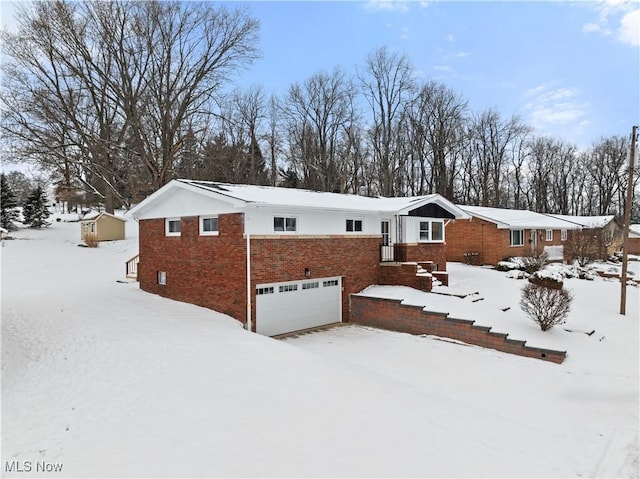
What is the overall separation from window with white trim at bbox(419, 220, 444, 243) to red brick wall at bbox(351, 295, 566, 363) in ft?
16.4

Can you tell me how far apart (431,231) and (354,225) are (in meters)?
4.68

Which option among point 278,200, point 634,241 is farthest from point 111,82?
Answer: point 634,241

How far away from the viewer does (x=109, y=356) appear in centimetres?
827

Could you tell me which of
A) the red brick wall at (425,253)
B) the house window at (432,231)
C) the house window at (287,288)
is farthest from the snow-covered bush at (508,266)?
the house window at (287,288)

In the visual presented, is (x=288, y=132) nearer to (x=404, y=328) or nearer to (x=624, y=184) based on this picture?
(x=404, y=328)

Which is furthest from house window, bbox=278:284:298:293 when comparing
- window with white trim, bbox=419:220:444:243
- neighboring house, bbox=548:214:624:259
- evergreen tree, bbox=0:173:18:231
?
evergreen tree, bbox=0:173:18:231

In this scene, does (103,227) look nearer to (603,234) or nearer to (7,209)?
(7,209)

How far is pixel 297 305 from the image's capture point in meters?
13.6

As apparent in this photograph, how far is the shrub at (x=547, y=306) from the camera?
1221 cm

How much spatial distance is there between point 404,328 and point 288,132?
2961cm

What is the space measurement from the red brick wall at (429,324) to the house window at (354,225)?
103 inches

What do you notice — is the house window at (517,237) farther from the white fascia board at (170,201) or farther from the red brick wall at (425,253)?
the white fascia board at (170,201)

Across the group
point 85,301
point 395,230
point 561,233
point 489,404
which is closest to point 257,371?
point 489,404

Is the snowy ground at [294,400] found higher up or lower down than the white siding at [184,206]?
lower down
